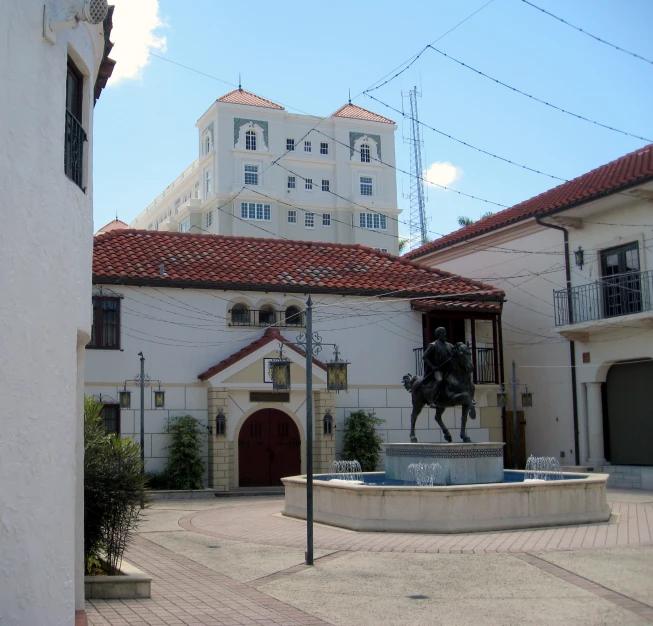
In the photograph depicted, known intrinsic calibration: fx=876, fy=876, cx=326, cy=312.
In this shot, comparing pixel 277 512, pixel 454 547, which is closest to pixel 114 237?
pixel 277 512

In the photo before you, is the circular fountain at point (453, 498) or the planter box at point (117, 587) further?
the circular fountain at point (453, 498)

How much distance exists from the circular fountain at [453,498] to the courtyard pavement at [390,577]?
1.17 feet

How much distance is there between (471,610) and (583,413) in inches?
754

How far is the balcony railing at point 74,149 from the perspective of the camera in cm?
853

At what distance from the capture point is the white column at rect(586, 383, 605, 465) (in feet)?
89.9

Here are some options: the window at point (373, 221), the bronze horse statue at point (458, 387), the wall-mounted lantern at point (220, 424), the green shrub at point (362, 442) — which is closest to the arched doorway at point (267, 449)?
the wall-mounted lantern at point (220, 424)

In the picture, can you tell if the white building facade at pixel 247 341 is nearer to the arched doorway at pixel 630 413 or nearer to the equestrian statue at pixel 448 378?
the arched doorway at pixel 630 413

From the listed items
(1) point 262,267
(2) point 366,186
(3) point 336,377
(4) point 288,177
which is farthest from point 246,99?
(3) point 336,377

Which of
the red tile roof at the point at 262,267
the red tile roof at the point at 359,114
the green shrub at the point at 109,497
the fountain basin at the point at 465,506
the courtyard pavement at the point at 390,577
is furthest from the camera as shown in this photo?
the red tile roof at the point at 359,114

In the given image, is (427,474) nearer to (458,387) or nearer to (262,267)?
(458,387)

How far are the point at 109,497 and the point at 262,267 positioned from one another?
728 inches

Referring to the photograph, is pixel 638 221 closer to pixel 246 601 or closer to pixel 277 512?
pixel 277 512

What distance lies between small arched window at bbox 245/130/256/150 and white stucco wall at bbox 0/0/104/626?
56492 mm

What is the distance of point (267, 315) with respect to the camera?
92.5 feet
